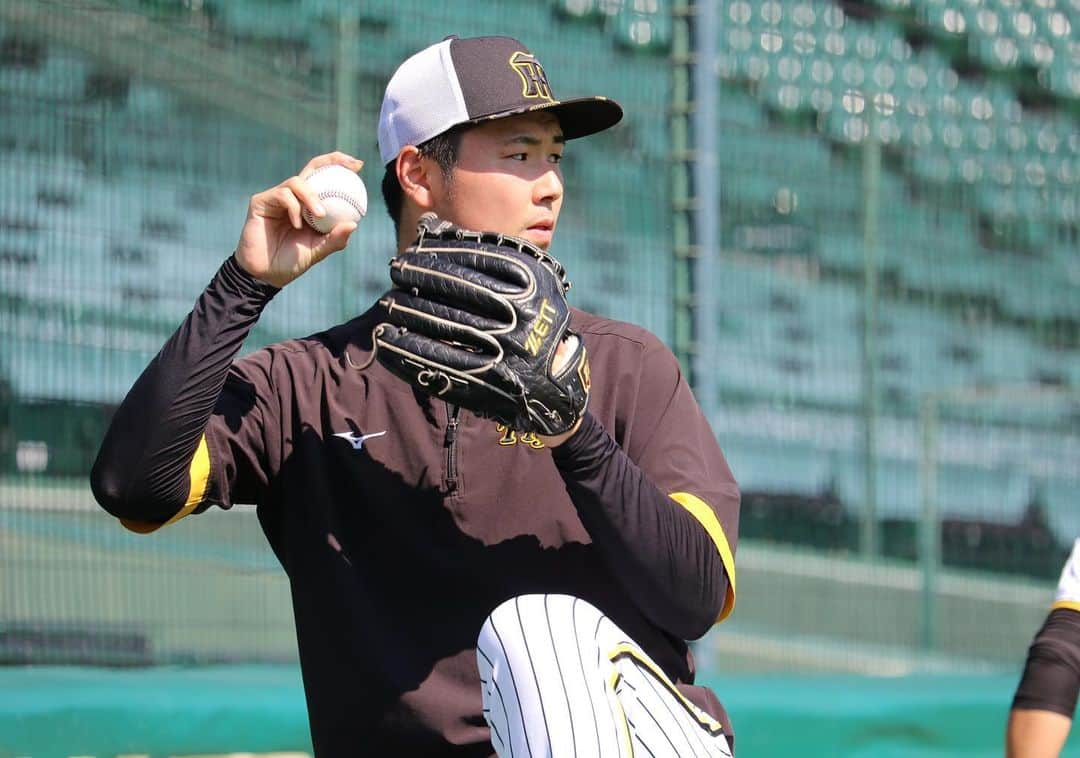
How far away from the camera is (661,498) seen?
6.25 feet

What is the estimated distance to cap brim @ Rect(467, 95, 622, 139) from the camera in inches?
87.2

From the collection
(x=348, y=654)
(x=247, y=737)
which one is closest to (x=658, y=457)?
(x=348, y=654)

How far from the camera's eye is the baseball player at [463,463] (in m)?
1.84

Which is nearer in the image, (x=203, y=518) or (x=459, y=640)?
(x=459, y=640)

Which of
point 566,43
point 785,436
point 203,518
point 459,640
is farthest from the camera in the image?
point 785,436

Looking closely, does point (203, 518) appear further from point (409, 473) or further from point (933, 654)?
point (933, 654)

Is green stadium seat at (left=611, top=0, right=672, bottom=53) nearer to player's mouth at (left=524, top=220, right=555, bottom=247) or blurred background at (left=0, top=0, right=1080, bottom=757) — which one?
blurred background at (left=0, top=0, right=1080, bottom=757)

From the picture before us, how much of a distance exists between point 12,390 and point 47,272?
30 centimetres

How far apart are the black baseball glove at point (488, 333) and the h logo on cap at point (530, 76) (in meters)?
0.40

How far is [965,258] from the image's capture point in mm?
5000

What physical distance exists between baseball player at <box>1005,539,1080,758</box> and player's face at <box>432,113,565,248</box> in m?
1.42

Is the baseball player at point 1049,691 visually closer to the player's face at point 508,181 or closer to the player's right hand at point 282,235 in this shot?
the player's face at point 508,181

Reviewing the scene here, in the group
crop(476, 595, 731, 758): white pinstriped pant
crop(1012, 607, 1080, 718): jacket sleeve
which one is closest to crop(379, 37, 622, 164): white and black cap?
crop(476, 595, 731, 758): white pinstriped pant

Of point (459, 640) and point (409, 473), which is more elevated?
point (409, 473)
